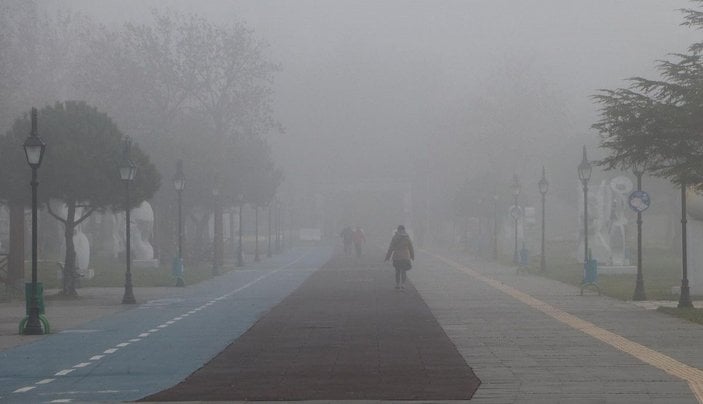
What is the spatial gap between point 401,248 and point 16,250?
37.0 feet

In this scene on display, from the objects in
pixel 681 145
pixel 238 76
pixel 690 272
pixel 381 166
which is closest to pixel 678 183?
pixel 681 145

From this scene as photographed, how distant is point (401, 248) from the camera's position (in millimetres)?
42500

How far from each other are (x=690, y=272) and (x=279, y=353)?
19.3 meters

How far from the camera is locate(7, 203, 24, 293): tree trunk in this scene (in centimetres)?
4238

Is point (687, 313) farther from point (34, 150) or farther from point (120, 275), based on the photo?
point (120, 275)

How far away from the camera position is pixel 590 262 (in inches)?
1626

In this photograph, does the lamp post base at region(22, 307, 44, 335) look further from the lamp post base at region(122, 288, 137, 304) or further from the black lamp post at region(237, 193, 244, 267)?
the black lamp post at region(237, 193, 244, 267)

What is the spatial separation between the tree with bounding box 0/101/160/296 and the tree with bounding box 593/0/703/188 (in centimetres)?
1516

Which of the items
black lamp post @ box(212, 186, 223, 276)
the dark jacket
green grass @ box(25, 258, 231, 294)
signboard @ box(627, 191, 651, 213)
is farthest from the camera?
black lamp post @ box(212, 186, 223, 276)

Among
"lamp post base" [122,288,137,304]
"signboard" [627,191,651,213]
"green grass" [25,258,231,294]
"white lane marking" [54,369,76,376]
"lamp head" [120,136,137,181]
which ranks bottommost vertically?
"green grass" [25,258,231,294]

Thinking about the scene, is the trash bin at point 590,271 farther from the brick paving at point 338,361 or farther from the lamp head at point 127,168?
the lamp head at point 127,168

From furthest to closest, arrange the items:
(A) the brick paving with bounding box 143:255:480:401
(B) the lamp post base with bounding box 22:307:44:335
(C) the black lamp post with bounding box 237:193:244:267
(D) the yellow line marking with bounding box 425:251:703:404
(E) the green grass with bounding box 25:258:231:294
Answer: (C) the black lamp post with bounding box 237:193:244:267, (E) the green grass with bounding box 25:258:231:294, (B) the lamp post base with bounding box 22:307:44:335, (D) the yellow line marking with bounding box 425:251:703:404, (A) the brick paving with bounding box 143:255:480:401

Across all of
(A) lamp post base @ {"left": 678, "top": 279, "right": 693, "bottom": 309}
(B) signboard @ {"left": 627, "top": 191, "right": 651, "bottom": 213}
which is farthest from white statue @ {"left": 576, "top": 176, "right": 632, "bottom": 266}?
(A) lamp post base @ {"left": 678, "top": 279, "right": 693, "bottom": 309}

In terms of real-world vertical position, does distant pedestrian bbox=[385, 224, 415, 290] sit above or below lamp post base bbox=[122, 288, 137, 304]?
above
